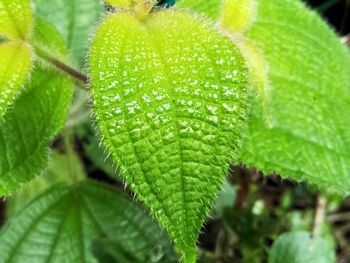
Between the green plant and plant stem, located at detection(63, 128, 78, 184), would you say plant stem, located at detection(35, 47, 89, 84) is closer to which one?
the green plant

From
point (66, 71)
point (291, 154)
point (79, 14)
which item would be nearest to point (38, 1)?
point (79, 14)

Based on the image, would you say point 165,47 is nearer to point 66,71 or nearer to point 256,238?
point 66,71

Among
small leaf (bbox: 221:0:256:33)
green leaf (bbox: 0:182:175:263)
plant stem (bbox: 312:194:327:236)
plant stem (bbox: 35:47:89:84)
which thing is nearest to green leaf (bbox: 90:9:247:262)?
small leaf (bbox: 221:0:256:33)

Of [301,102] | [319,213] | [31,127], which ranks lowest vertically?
[31,127]

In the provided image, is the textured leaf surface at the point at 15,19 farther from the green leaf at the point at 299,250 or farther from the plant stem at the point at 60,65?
the green leaf at the point at 299,250

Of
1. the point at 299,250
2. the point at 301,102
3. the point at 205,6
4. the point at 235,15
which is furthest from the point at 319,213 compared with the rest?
the point at 235,15

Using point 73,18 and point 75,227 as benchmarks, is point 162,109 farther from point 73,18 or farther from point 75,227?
point 73,18

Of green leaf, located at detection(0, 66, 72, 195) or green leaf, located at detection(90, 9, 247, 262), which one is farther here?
green leaf, located at detection(0, 66, 72, 195)
